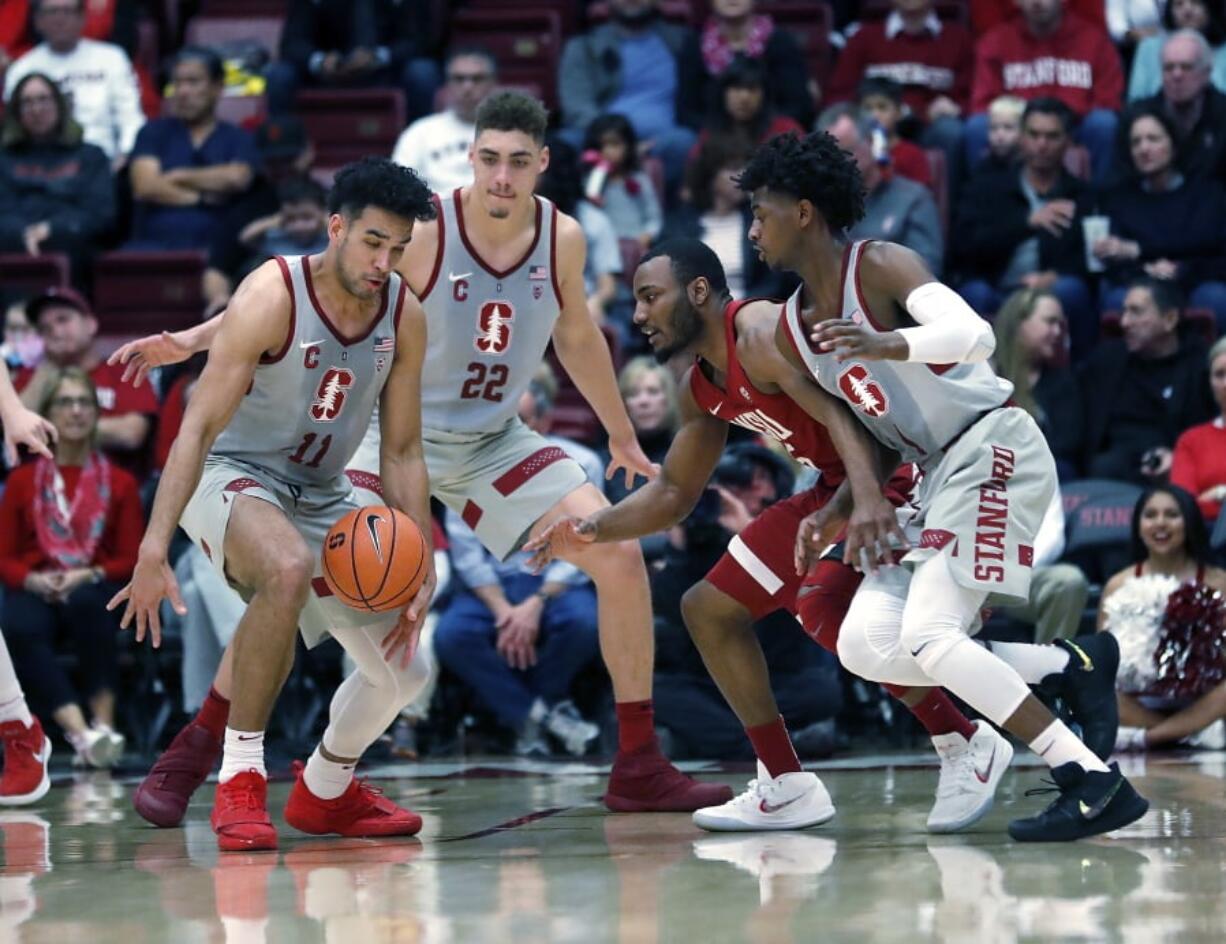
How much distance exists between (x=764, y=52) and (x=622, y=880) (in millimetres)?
6570

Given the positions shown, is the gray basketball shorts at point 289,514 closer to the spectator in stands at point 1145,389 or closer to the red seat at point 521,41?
the spectator in stands at point 1145,389

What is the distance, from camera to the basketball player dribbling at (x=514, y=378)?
18.8 feet

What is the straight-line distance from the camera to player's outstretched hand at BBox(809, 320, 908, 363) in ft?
14.3

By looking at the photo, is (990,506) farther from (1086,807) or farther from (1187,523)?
(1187,523)

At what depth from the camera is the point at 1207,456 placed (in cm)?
782

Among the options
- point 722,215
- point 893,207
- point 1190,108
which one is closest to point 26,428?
point 722,215

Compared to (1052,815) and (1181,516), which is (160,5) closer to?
(1181,516)

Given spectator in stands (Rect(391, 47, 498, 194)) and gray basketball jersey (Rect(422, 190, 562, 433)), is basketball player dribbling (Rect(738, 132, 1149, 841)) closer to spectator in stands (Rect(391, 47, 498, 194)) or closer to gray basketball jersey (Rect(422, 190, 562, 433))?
gray basketball jersey (Rect(422, 190, 562, 433))

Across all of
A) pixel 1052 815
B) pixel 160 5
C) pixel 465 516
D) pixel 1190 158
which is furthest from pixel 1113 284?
pixel 160 5

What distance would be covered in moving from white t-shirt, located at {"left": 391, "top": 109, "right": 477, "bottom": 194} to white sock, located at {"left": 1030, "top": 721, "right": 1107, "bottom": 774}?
221 inches

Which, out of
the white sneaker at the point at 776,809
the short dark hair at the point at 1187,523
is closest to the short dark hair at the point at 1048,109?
the short dark hair at the point at 1187,523

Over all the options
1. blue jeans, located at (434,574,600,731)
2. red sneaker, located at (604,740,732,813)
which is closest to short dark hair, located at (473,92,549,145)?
red sneaker, located at (604,740,732,813)

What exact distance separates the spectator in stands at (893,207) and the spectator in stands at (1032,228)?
0.22 meters

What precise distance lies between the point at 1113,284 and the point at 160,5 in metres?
5.86
